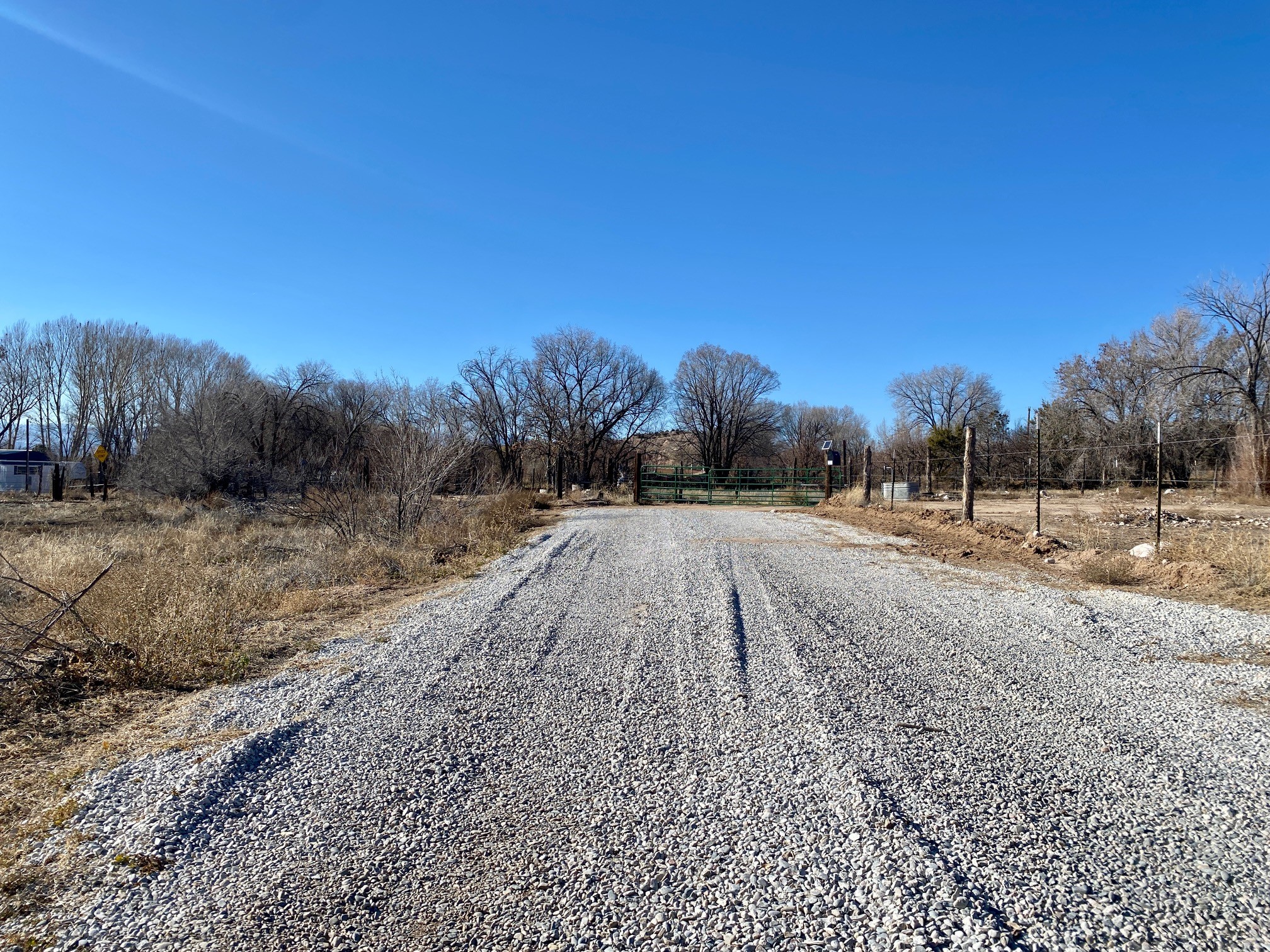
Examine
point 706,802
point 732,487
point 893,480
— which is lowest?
point 706,802

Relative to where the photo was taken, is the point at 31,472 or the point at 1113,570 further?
the point at 31,472

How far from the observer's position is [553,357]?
165ft

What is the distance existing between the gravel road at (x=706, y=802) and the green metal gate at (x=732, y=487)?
74.2 feet

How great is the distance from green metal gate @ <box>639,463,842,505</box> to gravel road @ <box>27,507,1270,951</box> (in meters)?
22.6

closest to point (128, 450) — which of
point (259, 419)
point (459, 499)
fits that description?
point (259, 419)

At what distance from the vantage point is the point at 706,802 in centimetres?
349

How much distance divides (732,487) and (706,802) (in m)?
28.4

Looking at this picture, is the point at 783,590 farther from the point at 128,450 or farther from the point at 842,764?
the point at 128,450

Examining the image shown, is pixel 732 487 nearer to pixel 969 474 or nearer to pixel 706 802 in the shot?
pixel 969 474

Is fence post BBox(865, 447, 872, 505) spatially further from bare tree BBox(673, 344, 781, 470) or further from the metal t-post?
bare tree BBox(673, 344, 781, 470)

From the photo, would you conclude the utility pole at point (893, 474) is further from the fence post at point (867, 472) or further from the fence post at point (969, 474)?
the fence post at point (969, 474)

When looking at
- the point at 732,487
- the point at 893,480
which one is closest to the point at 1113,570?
the point at 893,480

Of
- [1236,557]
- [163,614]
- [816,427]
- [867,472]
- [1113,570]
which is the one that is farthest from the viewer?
[816,427]

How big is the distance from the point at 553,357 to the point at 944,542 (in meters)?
39.6
